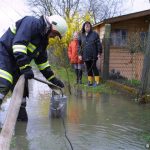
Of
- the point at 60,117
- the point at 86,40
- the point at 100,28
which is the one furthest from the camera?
the point at 100,28

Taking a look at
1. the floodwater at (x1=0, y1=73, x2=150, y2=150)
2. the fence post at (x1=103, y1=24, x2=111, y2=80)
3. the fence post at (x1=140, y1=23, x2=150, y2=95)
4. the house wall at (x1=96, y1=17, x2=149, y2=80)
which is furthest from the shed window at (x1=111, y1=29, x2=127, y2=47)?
the fence post at (x1=140, y1=23, x2=150, y2=95)

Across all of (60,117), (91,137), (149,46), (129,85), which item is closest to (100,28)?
(129,85)

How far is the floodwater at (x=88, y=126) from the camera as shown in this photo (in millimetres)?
6000

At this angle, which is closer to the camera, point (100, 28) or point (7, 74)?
point (7, 74)

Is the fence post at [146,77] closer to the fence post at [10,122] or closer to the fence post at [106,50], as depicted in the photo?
the fence post at [106,50]

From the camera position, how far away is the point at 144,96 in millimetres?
9688

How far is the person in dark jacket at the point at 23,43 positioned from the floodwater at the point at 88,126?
0.89 m

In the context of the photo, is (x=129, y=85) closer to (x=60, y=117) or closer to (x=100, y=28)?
(x=60, y=117)

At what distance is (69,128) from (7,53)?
1597 mm

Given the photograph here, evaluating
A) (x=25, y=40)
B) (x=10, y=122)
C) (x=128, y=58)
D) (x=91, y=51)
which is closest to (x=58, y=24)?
(x=25, y=40)

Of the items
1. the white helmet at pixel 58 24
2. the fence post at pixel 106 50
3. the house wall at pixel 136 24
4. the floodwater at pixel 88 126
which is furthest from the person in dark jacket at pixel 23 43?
the house wall at pixel 136 24

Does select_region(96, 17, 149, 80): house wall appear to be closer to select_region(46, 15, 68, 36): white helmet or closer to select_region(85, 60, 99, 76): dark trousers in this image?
select_region(85, 60, 99, 76): dark trousers

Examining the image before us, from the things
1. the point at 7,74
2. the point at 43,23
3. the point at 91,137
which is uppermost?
the point at 43,23

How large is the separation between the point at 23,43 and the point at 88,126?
1.86 metres
